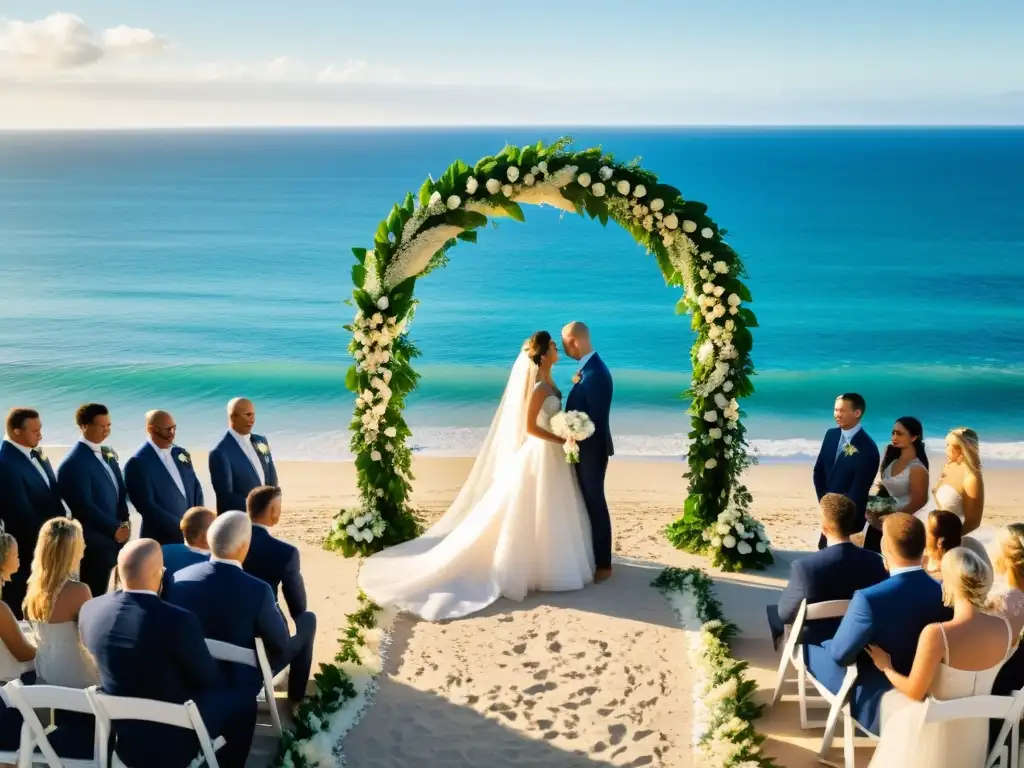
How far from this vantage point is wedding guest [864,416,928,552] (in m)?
7.66

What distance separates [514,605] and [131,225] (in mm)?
58273

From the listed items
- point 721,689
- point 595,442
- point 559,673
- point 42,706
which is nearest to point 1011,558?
point 721,689

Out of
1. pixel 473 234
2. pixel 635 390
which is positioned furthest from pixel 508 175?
pixel 635 390

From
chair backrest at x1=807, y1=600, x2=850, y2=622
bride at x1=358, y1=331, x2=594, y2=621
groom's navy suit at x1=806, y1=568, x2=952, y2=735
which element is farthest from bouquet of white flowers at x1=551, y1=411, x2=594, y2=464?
groom's navy suit at x1=806, y1=568, x2=952, y2=735

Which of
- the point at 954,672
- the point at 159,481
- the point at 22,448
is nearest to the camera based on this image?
the point at 954,672

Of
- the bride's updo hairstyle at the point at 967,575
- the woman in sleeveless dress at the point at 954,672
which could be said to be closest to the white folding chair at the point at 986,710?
the woman in sleeveless dress at the point at 954,672

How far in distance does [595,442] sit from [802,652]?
279 cm

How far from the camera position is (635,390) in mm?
22812

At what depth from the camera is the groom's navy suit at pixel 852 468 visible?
7816 mm

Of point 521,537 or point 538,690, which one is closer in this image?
point 538,690

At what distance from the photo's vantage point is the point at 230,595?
5.47 metres

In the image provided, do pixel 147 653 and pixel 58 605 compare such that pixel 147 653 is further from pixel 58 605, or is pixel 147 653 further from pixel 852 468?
pixel 852 468

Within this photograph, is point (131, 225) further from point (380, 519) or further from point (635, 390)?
point (380, 519)

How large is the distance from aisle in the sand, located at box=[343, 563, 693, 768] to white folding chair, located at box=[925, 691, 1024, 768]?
1654 mm
